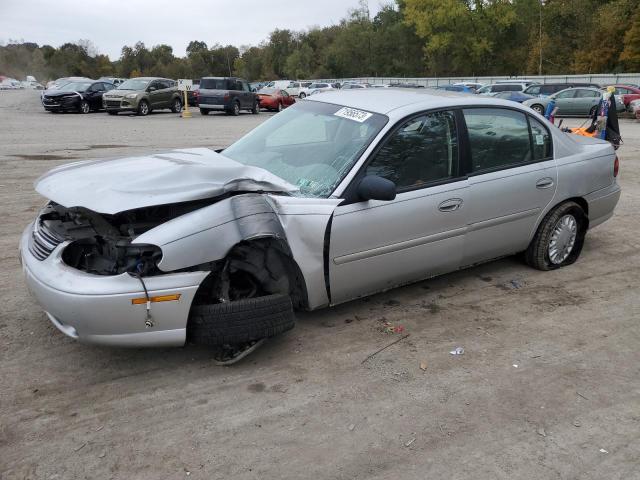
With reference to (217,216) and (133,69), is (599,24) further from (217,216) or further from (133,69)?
(133,69)

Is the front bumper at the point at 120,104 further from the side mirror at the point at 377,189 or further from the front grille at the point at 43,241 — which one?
the side mirror at the point at 377,189

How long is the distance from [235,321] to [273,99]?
28653mm

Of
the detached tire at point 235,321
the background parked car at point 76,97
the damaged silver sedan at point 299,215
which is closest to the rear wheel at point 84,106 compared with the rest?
the background parked car at point 76,97

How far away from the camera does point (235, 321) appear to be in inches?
124

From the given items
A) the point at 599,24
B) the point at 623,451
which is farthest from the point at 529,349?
the point at 599,24

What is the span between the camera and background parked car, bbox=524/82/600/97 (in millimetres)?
Answer: 27141

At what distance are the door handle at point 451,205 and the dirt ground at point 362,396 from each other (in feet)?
2.57

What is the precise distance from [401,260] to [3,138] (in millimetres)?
14253

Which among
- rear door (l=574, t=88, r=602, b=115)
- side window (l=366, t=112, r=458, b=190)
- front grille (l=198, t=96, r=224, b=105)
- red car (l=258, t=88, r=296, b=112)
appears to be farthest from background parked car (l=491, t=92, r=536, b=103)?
side window (l=366, t=112, r=458, b=190)

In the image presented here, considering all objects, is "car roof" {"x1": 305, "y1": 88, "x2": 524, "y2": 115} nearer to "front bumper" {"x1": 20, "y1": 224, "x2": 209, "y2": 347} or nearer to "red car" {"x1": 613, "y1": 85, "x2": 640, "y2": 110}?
"front bumper" {"x1": 20, "y1": 224, "x2": 209, "y2": 347}

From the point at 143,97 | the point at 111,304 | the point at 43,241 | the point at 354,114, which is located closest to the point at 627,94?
the point at 143,97

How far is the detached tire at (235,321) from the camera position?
10.2 feet

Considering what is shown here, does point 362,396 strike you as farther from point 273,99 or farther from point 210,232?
point 273,99

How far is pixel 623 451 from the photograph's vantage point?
8.93 ft
